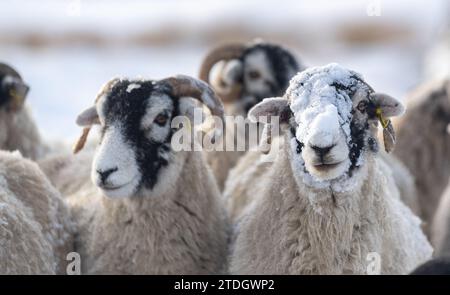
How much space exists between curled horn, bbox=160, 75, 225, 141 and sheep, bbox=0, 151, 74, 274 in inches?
40.5

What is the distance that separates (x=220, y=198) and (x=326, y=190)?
3.53 feet

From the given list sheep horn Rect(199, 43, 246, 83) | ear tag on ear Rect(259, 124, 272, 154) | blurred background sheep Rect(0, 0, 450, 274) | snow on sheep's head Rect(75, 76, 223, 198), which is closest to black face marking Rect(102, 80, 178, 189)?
snow on sheep's head Rect(75, 76, 223, 198)

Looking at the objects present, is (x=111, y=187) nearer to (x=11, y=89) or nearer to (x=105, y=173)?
(x=105, y=173)

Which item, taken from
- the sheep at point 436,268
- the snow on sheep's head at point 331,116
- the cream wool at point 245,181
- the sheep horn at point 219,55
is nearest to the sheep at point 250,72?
the sheep horn at point 219,55

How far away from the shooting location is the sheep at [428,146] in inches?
339

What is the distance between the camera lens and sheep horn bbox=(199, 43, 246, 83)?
25.5 feet

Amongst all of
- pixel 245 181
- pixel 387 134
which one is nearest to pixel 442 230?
pixel 245 181

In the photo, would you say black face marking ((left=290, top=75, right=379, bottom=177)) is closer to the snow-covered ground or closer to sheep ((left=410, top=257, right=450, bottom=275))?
sheep ((left=410, top=257, right=450, bottom=275))

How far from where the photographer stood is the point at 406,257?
5.72m

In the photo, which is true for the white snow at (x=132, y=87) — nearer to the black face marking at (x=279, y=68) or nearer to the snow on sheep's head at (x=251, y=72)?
the snow on sheep's head at (x=251, y=72)

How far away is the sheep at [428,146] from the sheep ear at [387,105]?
11.2ft

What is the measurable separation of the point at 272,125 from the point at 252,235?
69cm

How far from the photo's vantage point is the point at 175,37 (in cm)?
2789
